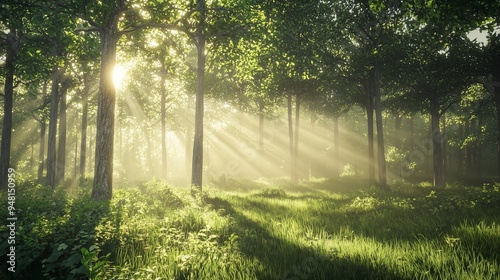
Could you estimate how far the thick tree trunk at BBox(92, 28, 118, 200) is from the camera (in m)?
10.1

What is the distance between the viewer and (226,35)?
499 inches

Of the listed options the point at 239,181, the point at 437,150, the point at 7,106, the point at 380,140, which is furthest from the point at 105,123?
the point at 437,150

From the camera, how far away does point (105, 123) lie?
10219mm

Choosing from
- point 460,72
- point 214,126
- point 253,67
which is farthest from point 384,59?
point 214,126

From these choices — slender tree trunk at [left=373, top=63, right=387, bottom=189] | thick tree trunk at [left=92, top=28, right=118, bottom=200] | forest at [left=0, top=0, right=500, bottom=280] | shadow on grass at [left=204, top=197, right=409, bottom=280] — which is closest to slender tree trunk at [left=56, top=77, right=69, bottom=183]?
forest at [left=0, top=0, right=500, bottom=280]

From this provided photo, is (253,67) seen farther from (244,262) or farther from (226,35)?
(244,262)

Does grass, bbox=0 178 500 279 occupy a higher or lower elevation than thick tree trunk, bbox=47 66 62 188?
lower

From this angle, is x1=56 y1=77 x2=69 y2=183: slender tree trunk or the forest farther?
x1=56 y1=77 x2=69 y2=183: slender tree trunk

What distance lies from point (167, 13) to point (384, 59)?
13.1 metres

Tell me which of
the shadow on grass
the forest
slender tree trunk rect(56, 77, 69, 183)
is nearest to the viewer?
the shadow on grass

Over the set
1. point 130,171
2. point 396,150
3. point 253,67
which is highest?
point 253,67

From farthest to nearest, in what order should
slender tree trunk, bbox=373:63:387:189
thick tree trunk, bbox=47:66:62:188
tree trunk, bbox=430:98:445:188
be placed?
tree trunk, bbox=430:98:445:188, thick tree trunk, bbox=47:66:62:188, slender tree trunk, bbox=373:63:387:189

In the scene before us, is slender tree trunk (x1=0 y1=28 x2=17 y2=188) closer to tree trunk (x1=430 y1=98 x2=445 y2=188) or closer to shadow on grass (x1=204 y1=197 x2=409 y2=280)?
shadow on grass (x1=204 y1=197 x2=409 y2=280)

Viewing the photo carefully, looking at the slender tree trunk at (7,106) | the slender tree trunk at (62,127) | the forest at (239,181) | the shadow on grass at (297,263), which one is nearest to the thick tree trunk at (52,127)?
the forest at (239,181)
